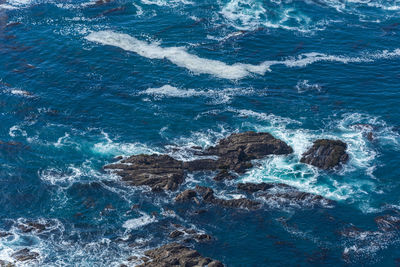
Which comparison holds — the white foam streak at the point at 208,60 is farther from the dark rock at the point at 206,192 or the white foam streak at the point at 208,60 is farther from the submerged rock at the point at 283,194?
the dark rock at the point at 206,192

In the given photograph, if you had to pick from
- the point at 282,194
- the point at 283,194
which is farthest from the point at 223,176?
the point at 283,194

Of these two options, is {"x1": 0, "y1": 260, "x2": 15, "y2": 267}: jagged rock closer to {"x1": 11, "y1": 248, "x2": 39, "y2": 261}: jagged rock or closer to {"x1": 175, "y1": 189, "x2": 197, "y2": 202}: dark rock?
{"x1": 11, "y1": 248, "x2": 39, "y2": 261}: jagged rock

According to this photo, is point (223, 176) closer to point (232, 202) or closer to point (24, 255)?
point (232, 202)

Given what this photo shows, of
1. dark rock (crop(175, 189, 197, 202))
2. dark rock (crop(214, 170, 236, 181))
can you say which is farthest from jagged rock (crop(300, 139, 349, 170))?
dark rock (crop(175, 189, 197, 202))

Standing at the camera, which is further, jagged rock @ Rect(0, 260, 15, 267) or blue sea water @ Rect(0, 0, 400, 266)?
blue sea water @ Rect(0, 0, 400, 266)

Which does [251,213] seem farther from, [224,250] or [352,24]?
[352,24]

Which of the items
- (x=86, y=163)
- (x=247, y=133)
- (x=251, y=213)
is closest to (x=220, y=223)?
(x=251, y=213)
